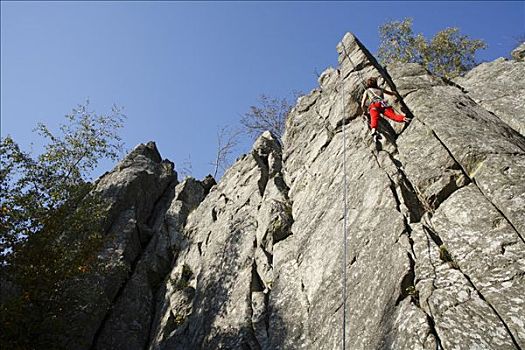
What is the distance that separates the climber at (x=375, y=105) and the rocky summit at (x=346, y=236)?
35 cm

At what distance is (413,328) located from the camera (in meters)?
7.70

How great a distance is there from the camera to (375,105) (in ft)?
45.2

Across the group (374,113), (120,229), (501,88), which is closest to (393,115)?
(374,113)

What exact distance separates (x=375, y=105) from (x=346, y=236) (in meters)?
5.00

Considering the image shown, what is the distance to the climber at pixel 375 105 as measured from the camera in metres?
13.4

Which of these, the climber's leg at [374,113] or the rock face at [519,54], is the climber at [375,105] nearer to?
the climber's leg at [374,113]

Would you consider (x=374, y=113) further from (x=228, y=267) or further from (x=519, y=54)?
(x=519, y=54)

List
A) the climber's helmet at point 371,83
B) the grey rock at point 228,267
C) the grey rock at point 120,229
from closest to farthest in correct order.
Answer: the grey rock at point 228,267, the grey rock at point 120,229, the climber's helmet at point 371,83

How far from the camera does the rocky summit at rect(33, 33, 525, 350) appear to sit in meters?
8.20

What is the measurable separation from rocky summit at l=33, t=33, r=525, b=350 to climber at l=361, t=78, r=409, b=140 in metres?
0.35

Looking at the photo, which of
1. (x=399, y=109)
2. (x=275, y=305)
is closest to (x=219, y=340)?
(x=275, y=305)

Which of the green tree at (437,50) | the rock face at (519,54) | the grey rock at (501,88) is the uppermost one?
the green tree at (437,50)

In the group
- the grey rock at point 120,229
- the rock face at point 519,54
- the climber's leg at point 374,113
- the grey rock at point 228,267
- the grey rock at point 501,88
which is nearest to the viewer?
the grey rock at point 228,267

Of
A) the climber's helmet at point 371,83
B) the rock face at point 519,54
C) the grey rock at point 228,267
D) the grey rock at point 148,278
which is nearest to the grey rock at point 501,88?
the rock face at point 519,54
